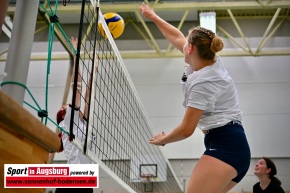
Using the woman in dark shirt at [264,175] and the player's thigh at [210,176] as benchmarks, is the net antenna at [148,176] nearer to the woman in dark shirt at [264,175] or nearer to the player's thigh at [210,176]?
the woman in dark shirt at [264,175]

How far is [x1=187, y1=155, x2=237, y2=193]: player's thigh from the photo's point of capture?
2.18 metres

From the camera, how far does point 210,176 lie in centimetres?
220


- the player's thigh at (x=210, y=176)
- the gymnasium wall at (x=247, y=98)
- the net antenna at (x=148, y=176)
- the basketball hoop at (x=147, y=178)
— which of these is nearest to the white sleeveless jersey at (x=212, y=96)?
the player's thigh at (x=210, y=176)

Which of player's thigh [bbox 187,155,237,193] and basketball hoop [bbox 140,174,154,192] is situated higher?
basketball hoop [bbox 140,174,154,192]

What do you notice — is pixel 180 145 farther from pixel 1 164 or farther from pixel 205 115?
pixel 1 164

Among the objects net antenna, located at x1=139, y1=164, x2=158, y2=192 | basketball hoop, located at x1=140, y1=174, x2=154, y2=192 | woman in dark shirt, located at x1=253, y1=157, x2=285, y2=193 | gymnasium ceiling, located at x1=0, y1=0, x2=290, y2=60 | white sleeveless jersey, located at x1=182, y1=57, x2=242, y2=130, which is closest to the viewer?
white sleeveless jersey, located at x1=182, y1=57, x2=242, y2=130

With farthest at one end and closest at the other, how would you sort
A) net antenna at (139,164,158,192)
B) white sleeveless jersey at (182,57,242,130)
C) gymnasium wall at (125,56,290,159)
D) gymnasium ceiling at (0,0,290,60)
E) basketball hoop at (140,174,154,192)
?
gymnasium ceiling at (0,0,290,60), gymnasium wall at (125,56,290,159), net antenna at (139,164,158,192), basketball hoop at (140,174,154,192), white sleeveless jersey at (182,57,242,130)

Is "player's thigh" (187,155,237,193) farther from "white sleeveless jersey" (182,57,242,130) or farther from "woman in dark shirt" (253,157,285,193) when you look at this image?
"woman in dark shirt" (253,157,285,193)

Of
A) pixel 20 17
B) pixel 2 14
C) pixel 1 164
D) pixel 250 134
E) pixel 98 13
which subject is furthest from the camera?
pixel 250 134

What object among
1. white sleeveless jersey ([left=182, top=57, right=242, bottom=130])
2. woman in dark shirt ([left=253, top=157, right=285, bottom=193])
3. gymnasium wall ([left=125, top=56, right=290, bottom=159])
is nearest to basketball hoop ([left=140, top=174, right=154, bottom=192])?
gymnasium wall ([left=125, top=56, right=290, bottom=159])

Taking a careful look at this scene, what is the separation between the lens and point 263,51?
12.0 meters

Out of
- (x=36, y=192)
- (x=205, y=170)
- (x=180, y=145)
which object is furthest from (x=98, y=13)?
(x=180, y=145)

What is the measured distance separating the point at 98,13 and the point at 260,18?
420 inches

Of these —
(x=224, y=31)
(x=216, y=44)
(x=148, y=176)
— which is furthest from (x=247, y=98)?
(x=216, y=44)
